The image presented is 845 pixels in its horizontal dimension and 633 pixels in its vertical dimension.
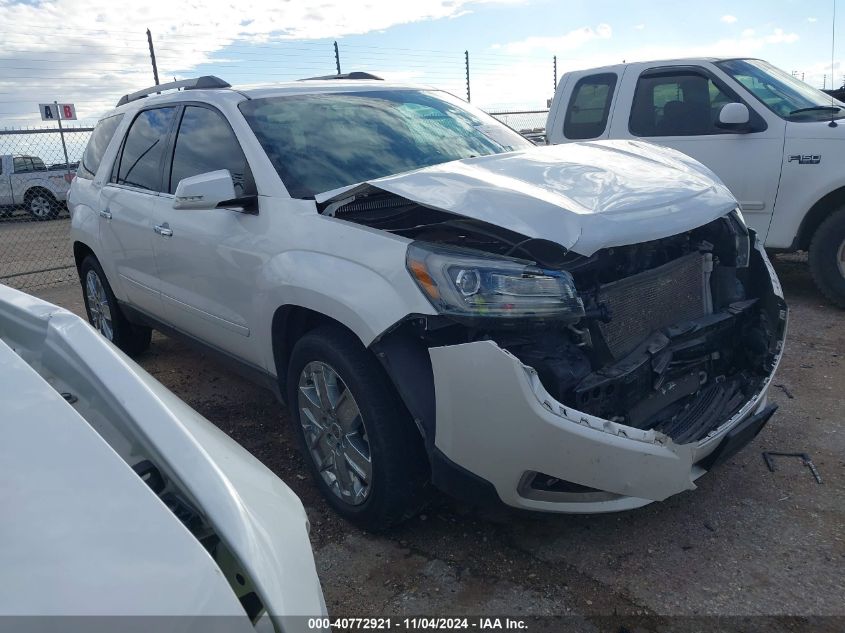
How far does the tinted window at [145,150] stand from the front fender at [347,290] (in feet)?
5.24

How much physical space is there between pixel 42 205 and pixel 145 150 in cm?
1479

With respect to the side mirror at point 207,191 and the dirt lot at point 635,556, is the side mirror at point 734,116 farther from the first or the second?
the side mirror at point 207,191

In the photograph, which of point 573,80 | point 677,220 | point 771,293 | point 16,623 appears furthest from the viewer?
point 573,80

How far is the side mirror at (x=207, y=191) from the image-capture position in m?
3.06

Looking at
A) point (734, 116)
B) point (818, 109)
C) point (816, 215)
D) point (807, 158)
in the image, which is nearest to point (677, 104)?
point (734, 116)

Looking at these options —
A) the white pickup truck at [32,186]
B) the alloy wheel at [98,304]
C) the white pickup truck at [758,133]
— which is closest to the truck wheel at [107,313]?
the alloy wheel at [98,304]

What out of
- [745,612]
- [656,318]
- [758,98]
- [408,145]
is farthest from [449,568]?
[758,98]

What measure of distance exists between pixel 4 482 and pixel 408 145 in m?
2.65

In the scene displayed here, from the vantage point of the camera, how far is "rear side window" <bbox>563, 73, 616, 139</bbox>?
21.4ft

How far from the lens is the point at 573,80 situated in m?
6.85

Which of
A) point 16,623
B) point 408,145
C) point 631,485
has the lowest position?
point 631,485

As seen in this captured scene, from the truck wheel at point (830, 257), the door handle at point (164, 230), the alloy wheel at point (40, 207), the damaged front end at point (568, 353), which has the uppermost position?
the door handle at point (164, 230)

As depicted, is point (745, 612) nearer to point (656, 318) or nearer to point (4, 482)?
point (656, 318)

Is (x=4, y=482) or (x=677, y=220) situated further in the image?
(x=677, y=220)
